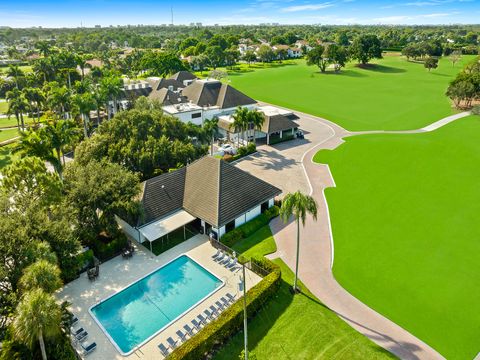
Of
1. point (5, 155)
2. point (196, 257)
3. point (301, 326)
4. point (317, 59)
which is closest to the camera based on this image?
point (301, 326)

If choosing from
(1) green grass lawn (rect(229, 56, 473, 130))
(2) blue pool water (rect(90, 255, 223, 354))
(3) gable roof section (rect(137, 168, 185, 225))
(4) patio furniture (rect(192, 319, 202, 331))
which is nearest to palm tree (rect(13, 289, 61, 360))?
(2) blue pool water (rect(90, 255, 223, 354))

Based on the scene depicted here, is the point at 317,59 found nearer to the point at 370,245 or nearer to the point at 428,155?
the point at 428,155

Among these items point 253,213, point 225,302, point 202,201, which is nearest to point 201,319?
point 225,302

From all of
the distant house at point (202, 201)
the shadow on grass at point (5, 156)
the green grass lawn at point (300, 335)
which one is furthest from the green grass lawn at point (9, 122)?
the green grass lawn at point (300, 335)

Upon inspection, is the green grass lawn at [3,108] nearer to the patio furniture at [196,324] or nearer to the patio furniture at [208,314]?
the patio furniture at [208,314]

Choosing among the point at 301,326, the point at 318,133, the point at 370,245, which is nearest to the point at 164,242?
the point at 301,326

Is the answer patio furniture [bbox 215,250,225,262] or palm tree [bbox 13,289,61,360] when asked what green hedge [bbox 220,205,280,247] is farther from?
palm tree [bbox 13,289,61,360]
